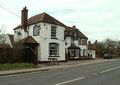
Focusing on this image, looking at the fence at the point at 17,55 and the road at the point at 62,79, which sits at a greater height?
the fence at the point at 17,55

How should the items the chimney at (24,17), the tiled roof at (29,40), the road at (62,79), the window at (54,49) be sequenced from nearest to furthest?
the road at (62,79)
the tiled roof at (29,40)
the window at (54,49)
the chimney at (24,17)

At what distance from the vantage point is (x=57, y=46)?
43.3 metres

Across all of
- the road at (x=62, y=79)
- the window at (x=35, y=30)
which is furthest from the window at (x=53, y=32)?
the road at (x=62, y=79)

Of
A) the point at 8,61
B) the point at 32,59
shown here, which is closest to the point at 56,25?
the point at 32,59

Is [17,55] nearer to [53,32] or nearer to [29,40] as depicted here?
[29,40]

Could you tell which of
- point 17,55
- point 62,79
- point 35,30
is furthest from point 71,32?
point 62,79

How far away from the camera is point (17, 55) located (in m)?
32.2

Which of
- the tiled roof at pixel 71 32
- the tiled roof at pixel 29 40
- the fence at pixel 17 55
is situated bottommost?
the fence at pixel 17 55

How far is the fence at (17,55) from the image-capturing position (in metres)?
30.4

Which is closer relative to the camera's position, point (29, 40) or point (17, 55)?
point (17, 55)

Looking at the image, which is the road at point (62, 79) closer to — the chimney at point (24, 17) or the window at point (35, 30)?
the window at point (35, 30)

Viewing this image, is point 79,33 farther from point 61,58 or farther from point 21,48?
point 21,48

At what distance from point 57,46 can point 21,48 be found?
10835 mm

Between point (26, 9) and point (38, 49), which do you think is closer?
point (38, 49)
